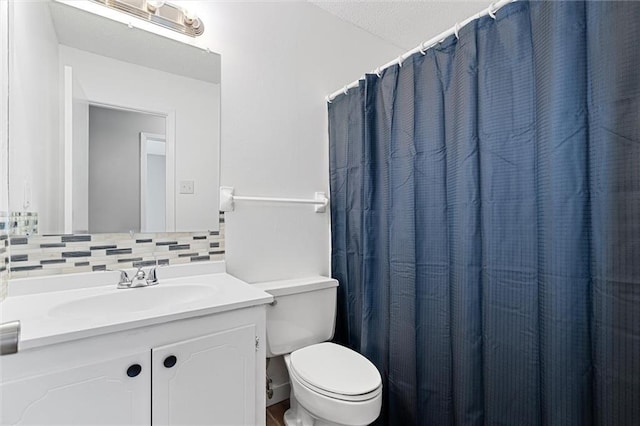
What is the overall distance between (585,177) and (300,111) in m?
1.36

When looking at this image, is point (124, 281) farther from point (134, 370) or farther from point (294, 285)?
point (294, 285)

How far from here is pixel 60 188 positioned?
3.91ft

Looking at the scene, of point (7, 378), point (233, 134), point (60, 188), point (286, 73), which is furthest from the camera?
point (286, 73)

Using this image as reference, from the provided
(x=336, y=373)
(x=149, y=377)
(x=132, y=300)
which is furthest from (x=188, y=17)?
(x=336, y=373)

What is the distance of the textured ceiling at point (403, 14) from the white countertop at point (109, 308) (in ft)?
5.65

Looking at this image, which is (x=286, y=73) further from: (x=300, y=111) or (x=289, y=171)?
(x=289, y=171)

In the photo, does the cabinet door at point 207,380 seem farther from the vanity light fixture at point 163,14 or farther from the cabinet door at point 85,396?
the vanity light fixture at point 163,14

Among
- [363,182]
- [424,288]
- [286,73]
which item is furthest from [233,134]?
[424,288]

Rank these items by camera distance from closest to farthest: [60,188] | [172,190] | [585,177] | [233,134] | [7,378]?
[7,378], [585,177], [60,188], [172,190], [233,134]

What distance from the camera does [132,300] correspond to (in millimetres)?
1180

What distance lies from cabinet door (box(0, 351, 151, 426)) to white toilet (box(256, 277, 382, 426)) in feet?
1.94

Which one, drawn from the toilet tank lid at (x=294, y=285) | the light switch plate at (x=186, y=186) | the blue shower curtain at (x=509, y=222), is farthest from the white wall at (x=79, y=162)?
the blue shower curtain at (x=509, y=222)

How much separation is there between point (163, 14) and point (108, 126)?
55 centimetres

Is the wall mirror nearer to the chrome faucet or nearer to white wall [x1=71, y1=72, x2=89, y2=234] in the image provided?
white wall [x1=71, y1=72, x2=89, y2=234]
